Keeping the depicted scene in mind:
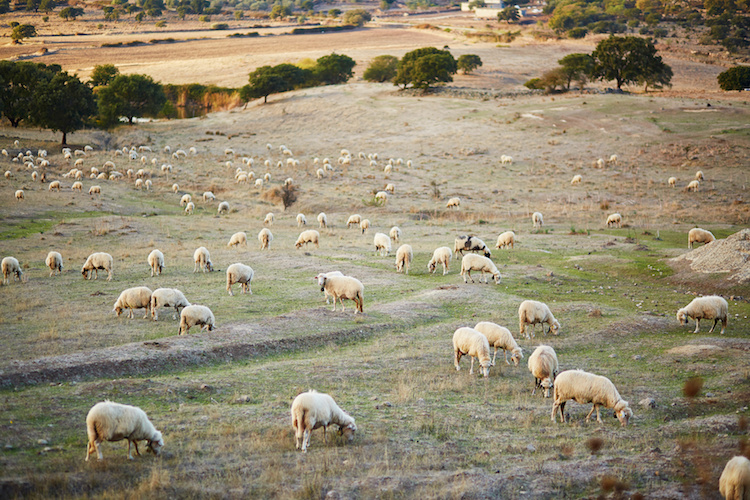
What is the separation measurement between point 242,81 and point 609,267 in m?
92.8

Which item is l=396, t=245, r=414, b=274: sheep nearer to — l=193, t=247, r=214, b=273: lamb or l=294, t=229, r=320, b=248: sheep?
l=294, t=229, r=320, b=248: sheep

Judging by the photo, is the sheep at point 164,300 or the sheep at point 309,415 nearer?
the sheep at point 309,415

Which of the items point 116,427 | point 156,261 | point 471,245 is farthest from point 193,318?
point 471,245

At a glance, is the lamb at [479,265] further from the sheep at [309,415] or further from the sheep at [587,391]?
the sheep at [309,415]

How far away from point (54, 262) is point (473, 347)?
18.3 m

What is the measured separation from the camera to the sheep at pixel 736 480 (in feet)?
28.2

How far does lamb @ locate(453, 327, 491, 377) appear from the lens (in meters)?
15.1

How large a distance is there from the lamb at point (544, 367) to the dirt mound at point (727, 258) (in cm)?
1304

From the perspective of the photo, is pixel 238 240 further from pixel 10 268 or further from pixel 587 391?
pixel 587 391

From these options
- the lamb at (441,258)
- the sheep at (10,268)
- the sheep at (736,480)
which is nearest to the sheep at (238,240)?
the sheep at (10,268)

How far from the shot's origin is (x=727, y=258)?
24.4m

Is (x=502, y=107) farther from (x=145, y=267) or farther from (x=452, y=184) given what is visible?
(x=145, y=267)

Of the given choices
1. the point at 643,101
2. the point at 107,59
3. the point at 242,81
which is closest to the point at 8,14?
the point at 107,59

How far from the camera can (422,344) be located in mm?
17312
